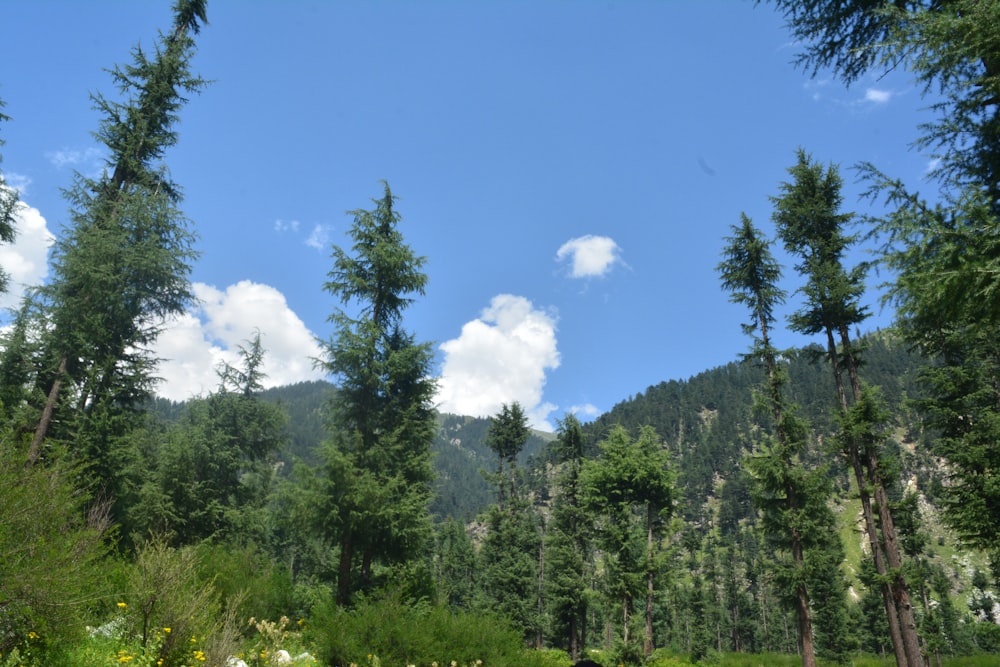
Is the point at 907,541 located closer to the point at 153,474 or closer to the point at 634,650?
the point at 634,650

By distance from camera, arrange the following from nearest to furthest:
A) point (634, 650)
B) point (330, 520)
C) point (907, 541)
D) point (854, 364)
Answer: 1. point (330, 520)
2. point (854, 364)
3. point (634, 650)
4. point (907, 541)

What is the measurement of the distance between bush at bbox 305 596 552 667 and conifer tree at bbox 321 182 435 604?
4.03 meters

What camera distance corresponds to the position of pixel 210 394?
96.2ft

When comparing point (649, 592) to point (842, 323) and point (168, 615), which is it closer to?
point (842, 323)

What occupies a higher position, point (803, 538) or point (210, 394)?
point (210, 394)

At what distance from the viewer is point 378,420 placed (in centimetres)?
1833

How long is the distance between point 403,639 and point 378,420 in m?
8.91

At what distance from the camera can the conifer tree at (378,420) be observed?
52.8 feet

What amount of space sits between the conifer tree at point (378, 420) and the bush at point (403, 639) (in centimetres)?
403

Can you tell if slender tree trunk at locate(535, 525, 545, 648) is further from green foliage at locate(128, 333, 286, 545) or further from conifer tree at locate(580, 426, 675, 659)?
green foliage at locate(128, 333, 286, 545)

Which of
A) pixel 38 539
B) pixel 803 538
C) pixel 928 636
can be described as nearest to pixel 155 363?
pixel 38 539

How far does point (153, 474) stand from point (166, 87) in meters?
16.3

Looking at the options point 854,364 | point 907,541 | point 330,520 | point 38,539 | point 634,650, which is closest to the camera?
point 38,539

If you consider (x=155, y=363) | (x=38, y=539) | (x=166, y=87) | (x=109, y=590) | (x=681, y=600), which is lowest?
(x=681, y=600)
